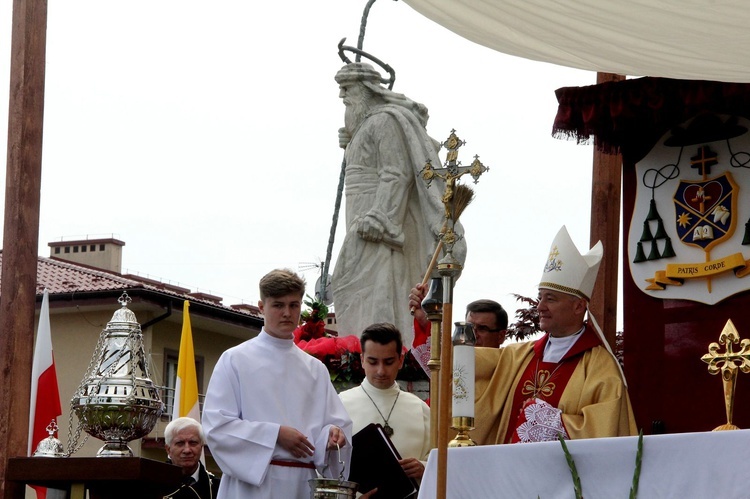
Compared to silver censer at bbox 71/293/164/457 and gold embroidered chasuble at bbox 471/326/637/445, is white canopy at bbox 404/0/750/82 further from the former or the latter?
silver censer at bbox 71/293/164/457

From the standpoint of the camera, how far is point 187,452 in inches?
270

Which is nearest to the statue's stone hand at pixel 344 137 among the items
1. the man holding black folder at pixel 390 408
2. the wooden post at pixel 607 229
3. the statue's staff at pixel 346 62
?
the statue's staff at pixel 346 62

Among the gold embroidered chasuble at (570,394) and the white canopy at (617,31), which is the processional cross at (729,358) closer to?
the gold embroidered chasuble at (570,394)

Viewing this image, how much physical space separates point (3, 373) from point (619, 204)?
15.8ft

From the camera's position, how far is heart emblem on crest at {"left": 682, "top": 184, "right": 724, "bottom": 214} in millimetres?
6984

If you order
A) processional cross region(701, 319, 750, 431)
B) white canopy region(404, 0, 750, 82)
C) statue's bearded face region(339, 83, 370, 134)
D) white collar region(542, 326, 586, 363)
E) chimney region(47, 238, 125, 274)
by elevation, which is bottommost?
processional cross region(701, 319, 750, 431)

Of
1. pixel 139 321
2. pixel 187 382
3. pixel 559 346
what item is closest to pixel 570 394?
pixel 559 346

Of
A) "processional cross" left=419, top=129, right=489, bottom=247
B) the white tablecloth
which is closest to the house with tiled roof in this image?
"processional cross" left=419, top=129, right=489, bottom=247

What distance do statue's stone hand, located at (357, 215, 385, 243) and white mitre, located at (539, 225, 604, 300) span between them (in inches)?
160

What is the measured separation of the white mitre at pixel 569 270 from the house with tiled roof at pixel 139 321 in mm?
20159

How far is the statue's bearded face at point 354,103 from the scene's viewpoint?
1070cm

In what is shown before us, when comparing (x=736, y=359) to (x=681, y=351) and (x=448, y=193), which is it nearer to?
(x=448, y=193)

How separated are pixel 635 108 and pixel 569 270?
1.27 metres

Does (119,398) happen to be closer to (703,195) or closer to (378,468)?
(378,468)
